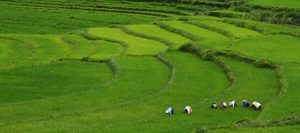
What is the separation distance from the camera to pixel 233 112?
20.7m

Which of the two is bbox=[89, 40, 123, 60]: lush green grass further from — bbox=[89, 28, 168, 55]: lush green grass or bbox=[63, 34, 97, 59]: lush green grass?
bbox=[89, 28, 168, 55]: lush green grass

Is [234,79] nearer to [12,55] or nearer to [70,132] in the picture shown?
[70,132]

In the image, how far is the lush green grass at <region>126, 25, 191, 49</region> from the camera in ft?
128

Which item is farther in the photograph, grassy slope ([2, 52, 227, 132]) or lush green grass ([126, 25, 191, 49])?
lush green grass ([126, 25, 191, 49])

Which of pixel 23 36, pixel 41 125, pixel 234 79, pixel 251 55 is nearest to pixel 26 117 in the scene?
pixel 41 125

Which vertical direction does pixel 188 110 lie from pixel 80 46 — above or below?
above

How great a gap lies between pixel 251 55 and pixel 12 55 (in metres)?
13.6

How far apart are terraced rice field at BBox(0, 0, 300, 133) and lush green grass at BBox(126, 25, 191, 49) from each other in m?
0.07

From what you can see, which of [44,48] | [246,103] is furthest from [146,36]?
[246,103]

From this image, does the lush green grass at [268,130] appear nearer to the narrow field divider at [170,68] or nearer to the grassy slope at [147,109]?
the grassy slope at [147,109]

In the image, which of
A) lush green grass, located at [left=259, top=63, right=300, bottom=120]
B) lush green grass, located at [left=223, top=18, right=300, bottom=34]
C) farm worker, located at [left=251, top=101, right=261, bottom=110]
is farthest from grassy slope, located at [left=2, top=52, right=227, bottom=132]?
lush green grass, located at [left=223, top=18, right=300, bottom=34]

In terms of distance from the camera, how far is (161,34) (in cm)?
4288

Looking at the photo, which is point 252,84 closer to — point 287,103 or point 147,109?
point 287,103

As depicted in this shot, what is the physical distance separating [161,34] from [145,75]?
45.7 feet
